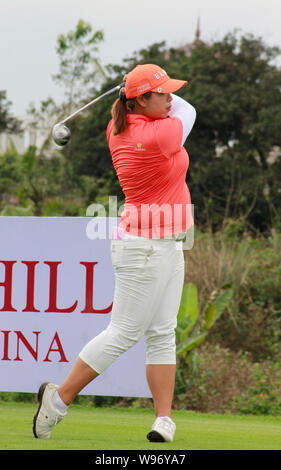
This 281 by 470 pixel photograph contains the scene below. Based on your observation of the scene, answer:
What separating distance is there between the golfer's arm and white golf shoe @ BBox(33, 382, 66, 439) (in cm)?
147

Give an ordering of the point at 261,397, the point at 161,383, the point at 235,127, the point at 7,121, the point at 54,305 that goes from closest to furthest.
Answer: the point at 161,383 < the point at 54,305 < the point at 261,397 < the point at 235,127 < the point at 7,121

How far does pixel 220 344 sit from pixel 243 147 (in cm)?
878

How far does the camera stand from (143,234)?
165 inches

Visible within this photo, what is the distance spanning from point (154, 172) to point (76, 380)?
1143 mm

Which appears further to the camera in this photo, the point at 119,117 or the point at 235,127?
the point at 235,127

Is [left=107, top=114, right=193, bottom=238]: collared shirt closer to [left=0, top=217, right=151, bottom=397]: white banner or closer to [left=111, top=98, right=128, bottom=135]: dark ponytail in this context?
[left=111, top=98, right=128, bottom=135]: dark ponytail

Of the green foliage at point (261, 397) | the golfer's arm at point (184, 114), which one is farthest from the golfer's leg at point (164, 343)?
the green foliage at point (261, 397)

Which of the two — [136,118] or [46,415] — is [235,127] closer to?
[136,118]

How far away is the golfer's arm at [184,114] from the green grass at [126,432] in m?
1.59

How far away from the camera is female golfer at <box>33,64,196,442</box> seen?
4.14m

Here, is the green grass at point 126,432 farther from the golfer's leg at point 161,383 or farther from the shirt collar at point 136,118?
the shirt collar at point 136,118

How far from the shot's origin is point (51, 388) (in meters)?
4.22

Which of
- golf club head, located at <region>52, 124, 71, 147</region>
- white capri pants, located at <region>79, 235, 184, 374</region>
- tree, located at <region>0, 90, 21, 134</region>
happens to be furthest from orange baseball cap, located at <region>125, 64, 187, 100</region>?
tree, located at <region>0, 90, 21, 134</region>

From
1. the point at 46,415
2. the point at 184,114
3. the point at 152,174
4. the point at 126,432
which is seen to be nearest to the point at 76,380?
the point at 46,415
